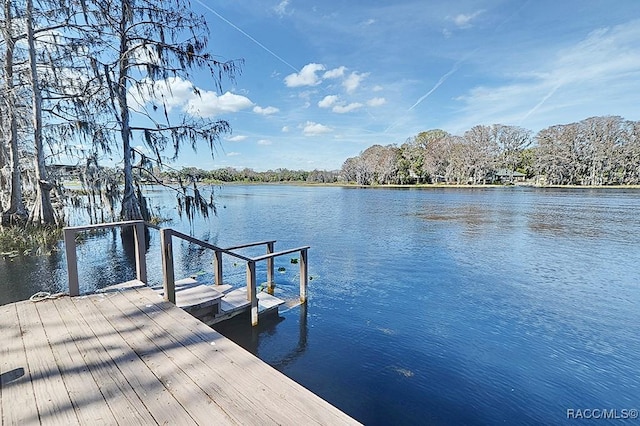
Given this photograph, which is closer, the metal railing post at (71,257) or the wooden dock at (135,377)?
the wooden dock at (135,377)

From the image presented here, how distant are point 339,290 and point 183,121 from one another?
820cm

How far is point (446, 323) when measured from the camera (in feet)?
17.4

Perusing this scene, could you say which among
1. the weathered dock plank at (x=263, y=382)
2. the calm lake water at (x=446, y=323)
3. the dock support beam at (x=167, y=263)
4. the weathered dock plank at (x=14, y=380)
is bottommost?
the calm lake water at (x=446, y=323)

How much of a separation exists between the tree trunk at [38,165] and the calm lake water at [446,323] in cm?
134

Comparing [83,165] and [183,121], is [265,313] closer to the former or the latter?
[183,121]

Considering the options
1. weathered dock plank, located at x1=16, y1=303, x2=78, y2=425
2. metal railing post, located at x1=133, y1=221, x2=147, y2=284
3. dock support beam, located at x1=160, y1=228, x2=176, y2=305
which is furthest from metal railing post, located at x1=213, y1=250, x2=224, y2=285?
weathered dock plank, located at x1=16, y1=303, x2=78, y2=425

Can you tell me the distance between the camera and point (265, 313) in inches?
210

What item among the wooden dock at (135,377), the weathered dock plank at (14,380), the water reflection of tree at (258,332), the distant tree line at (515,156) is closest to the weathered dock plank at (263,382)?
the wooden dock at (135,377)

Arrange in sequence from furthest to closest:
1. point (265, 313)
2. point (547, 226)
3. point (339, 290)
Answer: point (547, 226) < point (339, 290) < point (265, 313)

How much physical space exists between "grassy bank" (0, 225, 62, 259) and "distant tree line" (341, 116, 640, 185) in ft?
207

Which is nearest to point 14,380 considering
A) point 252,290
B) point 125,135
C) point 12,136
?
point 252,290

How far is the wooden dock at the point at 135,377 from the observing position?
171cm

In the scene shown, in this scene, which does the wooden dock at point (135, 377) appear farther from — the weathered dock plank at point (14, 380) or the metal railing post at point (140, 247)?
the metal railing post at point (140, 247)

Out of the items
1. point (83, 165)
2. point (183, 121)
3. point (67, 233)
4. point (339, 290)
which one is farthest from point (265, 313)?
point (83, 165)
